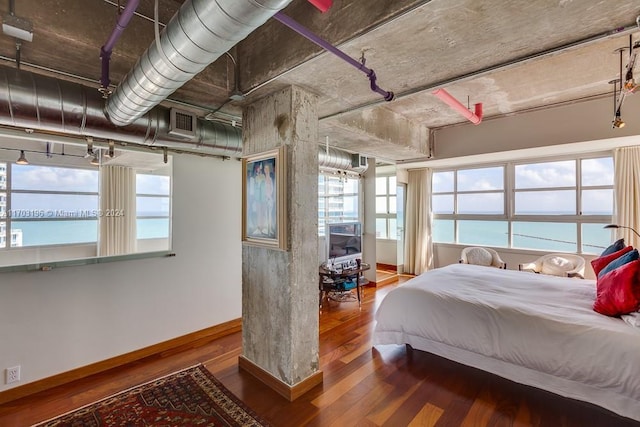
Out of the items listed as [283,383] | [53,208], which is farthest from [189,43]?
[53,208]

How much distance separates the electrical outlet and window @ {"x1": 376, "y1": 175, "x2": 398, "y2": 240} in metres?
6.12

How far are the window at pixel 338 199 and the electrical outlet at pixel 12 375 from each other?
379cm

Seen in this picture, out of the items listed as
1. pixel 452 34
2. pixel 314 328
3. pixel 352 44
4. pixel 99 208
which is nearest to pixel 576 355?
pixel 314 328

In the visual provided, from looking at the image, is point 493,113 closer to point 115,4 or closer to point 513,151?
point 513,151

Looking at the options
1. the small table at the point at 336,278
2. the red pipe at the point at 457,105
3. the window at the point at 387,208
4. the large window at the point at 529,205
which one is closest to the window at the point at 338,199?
the small table at the point at 336,278

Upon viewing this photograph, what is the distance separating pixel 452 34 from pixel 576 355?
2261mm

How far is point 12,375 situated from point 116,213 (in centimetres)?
153

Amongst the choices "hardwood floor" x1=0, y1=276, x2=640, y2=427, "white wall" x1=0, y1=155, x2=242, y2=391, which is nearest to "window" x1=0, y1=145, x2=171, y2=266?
"white wall" x1=0, y1=155, x2=242, y2=391

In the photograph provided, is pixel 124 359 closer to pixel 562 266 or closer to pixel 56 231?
pixel 56 231

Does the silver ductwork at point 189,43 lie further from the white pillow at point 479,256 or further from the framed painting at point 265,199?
the white pillow at point 479,256

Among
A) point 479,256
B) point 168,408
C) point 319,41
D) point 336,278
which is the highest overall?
point 319,41

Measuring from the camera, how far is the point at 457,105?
2861 millimetres

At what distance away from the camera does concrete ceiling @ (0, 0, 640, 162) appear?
142 centimetres

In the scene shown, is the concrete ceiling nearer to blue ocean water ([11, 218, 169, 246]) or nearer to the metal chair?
blue ocean water ([11, 218, 169, 246])
